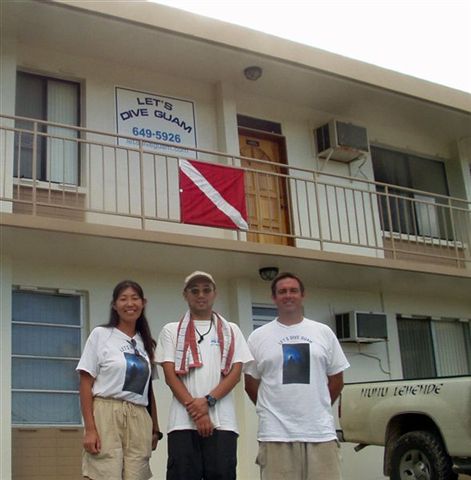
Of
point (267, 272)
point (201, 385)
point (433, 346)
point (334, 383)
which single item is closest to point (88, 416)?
point (201, 385)

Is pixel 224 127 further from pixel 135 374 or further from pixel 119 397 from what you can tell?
pixel 119 397

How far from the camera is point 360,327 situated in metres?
10.8

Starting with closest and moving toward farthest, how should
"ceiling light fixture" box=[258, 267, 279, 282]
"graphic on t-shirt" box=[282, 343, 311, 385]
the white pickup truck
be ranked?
"graphic on t-shirt" box=[282, 343, 311, 385], the white pickup truck, "ceiling light fixture" box=[258, 267, 279, 282]

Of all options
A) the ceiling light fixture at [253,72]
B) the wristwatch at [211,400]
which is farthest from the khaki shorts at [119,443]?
the ceiling light fixture at [253,72]

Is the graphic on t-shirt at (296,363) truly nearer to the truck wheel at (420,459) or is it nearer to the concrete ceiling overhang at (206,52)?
the truck wheel at (420,459)

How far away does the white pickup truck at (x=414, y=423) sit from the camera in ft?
22.9

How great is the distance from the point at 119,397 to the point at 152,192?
5.74 metres

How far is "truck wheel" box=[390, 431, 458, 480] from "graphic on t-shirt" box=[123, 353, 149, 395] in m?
3.87

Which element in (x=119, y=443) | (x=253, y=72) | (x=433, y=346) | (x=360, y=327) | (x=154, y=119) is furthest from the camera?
(x=433, y=346)

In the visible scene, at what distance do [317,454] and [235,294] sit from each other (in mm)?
5671

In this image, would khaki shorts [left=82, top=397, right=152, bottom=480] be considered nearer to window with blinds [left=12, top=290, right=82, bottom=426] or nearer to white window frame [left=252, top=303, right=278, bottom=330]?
window with blinds [left=12, top=290, right=82, bottom=426]

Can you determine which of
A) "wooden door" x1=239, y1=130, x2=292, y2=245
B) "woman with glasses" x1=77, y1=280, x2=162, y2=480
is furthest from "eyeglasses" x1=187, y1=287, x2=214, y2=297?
"wooden door" x1=239, y1=130, x2=292, y2=245

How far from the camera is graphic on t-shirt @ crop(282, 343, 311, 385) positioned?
4.45m

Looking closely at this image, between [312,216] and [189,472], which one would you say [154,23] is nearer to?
[312,216]
